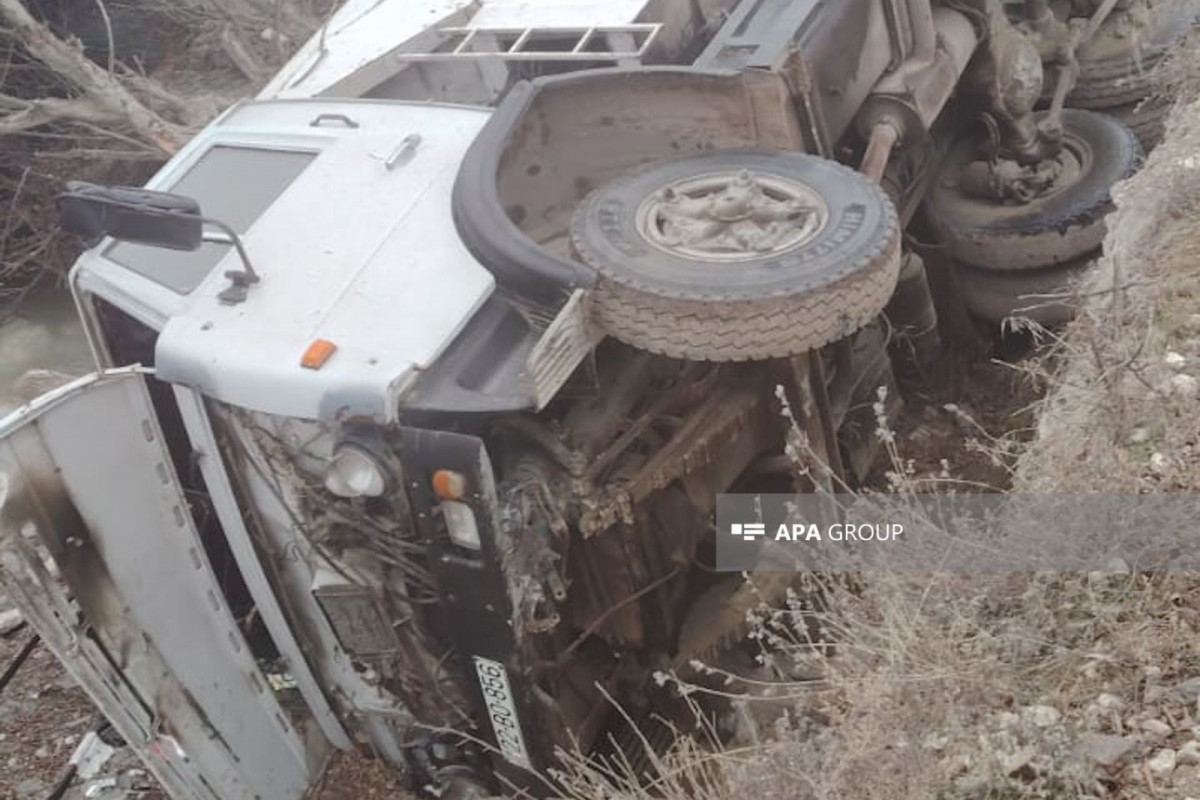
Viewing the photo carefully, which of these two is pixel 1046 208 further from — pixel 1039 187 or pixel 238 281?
pixel 238 281

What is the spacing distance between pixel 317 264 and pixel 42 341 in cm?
649

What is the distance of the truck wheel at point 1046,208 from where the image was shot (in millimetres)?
4855

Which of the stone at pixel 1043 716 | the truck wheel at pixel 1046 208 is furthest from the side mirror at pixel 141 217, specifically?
the truck wheel at pixel 1046 208

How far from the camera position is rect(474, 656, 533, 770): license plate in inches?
126

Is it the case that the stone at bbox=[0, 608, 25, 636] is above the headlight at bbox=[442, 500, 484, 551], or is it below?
below

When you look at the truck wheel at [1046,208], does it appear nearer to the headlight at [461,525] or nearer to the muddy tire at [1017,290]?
the muddy tire at [1017,290]

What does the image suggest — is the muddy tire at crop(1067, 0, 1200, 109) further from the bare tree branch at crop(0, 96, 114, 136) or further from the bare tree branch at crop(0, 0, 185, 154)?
the bare tree branch at crop(0, 96, 114, 136)

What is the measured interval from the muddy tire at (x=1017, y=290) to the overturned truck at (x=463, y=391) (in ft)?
2.85

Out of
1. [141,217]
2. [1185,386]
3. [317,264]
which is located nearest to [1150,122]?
[1185,386]

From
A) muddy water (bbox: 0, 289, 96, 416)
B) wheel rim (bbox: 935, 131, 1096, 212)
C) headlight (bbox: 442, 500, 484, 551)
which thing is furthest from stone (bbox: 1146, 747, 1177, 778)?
muddy water (bbox: 0, 289, 96, 416)

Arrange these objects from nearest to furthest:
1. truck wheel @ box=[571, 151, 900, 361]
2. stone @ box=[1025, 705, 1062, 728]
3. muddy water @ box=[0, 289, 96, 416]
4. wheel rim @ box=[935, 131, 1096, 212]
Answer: stone @ box=[1025, 705, 1062, 728] → truck wheel @ box=[571, 151, 900, 361] → wheel rim @ box=[935, 131, 1096, 212] → muddy water @ box=[0, 289, 96, 416]

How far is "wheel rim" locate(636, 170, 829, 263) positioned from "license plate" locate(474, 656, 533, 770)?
1127 mm

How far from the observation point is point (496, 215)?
10.7ft

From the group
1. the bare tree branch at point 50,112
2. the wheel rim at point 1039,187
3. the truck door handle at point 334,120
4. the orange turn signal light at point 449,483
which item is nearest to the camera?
the orange turn signal light at point 449,483
